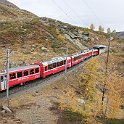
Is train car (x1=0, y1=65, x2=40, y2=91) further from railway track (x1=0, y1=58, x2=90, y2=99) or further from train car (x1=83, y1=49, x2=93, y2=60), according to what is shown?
train car (x1=83, y1=49, x2=93, y2=60)

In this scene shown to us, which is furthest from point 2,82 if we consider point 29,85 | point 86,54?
point 86,54

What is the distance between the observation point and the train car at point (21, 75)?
4931 cm

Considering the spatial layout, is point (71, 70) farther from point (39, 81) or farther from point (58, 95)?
point (58, 95)

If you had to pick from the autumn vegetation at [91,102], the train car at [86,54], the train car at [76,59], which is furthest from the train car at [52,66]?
the train car at [86,54]

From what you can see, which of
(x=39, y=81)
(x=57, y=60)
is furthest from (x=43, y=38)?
(x=39, y=81)

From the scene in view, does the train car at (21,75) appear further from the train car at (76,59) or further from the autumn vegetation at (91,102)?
the train car at (76,59)

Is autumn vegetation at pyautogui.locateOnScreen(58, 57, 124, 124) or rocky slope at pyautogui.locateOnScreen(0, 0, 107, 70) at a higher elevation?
rocky slope at pyautogui.locateOnScreen(0, 0, 107, 70)

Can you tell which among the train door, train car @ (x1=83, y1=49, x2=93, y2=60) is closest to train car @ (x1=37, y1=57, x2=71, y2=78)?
the train door

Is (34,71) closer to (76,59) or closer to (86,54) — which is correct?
(76,59)

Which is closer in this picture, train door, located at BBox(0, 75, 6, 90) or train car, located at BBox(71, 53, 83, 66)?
train door, located at BBox(0, 75, 6, 90)

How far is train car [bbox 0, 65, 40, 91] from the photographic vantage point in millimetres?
49306

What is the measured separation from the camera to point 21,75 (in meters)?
54.8

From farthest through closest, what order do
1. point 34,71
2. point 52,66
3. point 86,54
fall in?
point 86,54 → point 52,66 → point 34,71

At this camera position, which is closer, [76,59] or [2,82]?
[2,82]
